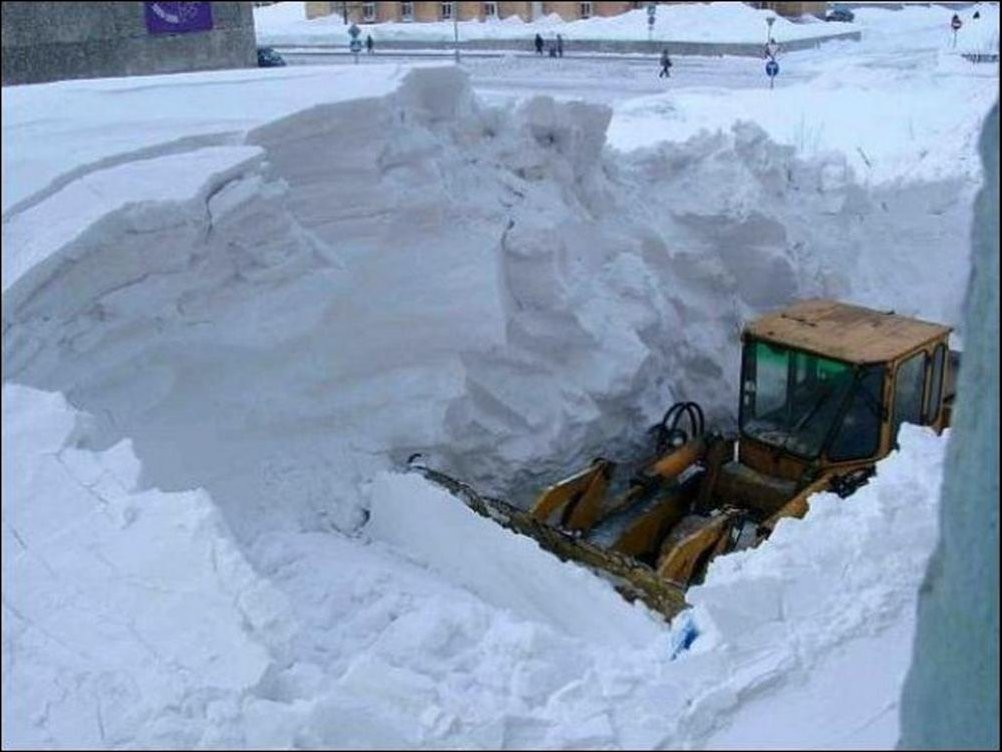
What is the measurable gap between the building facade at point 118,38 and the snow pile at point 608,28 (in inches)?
386

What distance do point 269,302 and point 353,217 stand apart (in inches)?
35.3

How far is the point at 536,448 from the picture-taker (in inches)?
300

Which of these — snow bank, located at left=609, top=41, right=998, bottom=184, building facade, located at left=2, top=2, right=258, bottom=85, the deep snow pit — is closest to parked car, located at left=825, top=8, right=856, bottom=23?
snow bank, located at left=609, top=41, right=998, bottom=184

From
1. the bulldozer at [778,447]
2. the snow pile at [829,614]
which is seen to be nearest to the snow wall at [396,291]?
the bulldozer at [778,447]

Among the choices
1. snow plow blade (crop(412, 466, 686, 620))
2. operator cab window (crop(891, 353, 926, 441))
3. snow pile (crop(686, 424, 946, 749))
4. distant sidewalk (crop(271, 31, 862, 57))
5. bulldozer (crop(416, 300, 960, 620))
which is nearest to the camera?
snow pile (crop(686, 424, 946, 749))

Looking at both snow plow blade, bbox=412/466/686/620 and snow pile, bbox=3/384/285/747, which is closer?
snow pile, bbox=3/384/285/747

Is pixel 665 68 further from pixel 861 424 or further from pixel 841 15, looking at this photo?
pixel 861 424

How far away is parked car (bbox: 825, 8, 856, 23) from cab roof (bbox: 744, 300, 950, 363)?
2368cm

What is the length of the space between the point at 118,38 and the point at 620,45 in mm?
14114

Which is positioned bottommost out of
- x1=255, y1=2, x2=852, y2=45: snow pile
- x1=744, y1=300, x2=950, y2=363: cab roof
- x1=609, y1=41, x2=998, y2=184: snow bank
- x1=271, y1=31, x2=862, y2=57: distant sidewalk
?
x1=744, y1=300, x2=950, y2=363: cab roof

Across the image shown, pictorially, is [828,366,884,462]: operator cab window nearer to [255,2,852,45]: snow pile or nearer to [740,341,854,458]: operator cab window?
[740,341,854,458]: operator cab window

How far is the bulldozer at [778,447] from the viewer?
7.01m

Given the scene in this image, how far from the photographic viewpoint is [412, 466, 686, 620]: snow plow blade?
5.30 meters

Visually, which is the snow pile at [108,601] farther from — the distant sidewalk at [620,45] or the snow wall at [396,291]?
the distant sidewalk at [620,45]
